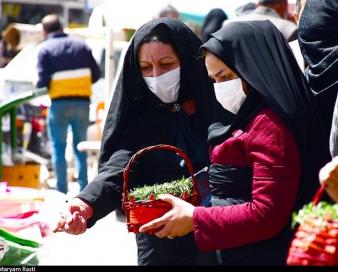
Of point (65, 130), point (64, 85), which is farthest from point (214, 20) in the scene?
point (65, 130)

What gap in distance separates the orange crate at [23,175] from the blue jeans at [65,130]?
1.22 metres

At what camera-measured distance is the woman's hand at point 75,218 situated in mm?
3381

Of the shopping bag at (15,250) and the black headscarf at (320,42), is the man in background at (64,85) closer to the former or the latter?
the shopping bag at (15,250)

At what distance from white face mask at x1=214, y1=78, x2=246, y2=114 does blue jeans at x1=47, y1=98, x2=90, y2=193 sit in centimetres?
611

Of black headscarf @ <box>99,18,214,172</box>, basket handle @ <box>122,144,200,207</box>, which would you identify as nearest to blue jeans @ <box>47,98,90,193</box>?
black headscarf @ <box>99,18,214,172</box>

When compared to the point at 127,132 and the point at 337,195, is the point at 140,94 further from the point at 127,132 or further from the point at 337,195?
the point at 337,195

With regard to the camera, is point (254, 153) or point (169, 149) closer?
point (254, 153)

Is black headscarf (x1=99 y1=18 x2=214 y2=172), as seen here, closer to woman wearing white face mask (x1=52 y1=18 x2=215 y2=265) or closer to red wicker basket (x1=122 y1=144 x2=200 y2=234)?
woman wearing white face mask (x1=52 y1=18 x2=215 y2=265)

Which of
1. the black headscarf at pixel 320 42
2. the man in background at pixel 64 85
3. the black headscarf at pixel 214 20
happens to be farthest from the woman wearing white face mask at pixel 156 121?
the man in background at pixel 64 85

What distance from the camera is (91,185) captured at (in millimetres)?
3529

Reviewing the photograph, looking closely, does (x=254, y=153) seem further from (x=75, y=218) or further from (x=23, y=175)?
(x=23, y=175)

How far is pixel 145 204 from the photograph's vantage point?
3.13m

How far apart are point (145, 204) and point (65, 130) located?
625 cm

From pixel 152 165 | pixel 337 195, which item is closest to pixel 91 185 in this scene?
pixel 152 165
